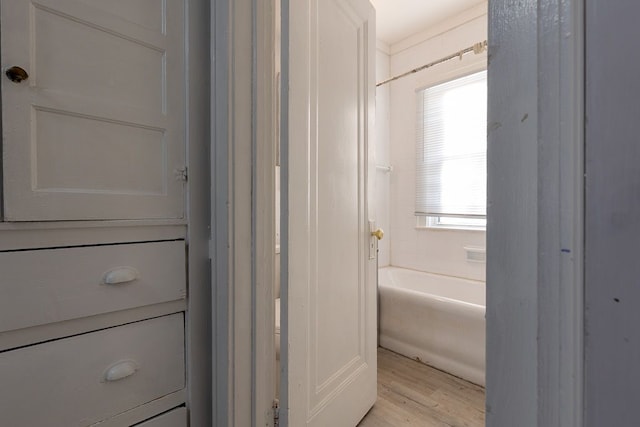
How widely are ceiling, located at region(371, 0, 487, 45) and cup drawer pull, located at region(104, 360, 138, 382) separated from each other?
2.76 metres

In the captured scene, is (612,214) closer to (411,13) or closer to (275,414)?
(275,414)

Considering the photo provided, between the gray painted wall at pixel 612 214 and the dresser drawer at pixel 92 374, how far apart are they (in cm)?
99

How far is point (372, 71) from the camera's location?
153 centimetres

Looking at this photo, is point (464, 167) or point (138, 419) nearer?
point (138, 419)

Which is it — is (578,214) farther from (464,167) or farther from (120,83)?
(464,167)

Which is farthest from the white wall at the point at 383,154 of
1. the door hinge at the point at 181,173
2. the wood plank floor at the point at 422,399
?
the door hinge at the point at 181,173

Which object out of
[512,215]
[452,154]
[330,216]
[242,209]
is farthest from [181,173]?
[452,154]

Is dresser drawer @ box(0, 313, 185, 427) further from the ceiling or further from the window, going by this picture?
the ceiling

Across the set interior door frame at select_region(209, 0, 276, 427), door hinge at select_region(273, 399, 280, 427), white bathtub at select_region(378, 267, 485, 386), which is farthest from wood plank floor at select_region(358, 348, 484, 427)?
interior door frame at select_region(209, 0, 276, 427)

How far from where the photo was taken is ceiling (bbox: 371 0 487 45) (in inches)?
95.1

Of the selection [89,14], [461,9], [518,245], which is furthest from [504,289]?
[461,9]

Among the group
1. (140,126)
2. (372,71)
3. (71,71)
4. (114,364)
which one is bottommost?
(114,364)

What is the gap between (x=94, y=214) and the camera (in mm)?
807

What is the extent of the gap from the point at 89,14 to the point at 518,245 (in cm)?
109
